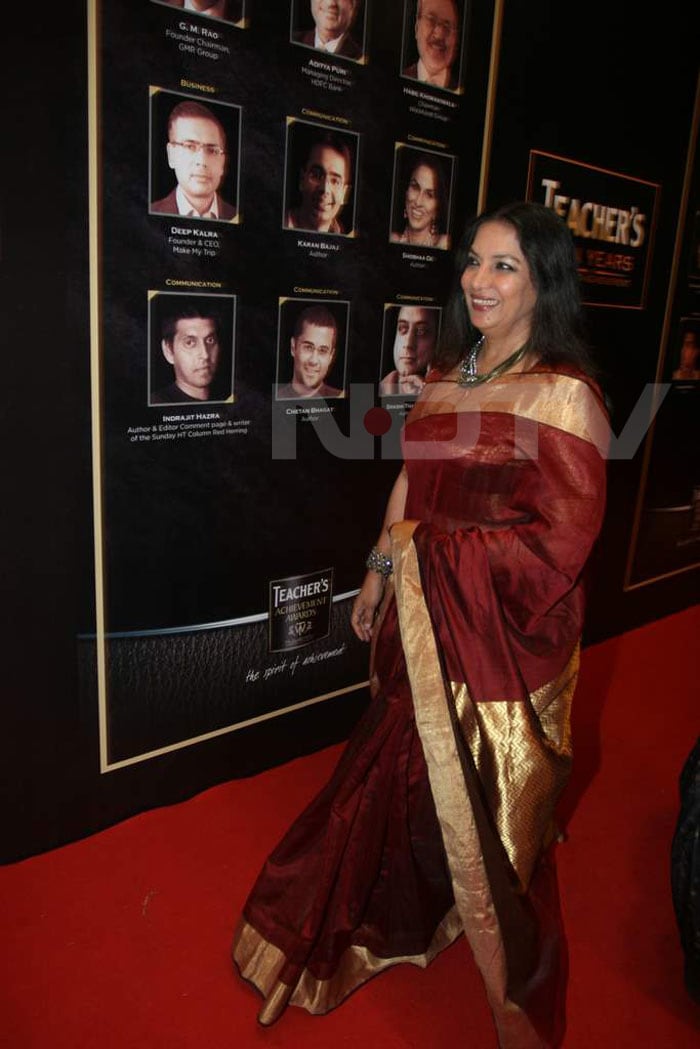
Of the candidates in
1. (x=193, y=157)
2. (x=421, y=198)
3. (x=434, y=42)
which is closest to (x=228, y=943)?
(x=193, y=157)

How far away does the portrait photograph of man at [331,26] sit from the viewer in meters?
2.17

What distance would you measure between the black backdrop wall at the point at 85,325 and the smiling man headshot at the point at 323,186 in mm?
216

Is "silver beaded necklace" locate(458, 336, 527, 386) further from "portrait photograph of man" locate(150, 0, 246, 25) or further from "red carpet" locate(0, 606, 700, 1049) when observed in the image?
"red carpet" locate(0, 606, 700, 1049)

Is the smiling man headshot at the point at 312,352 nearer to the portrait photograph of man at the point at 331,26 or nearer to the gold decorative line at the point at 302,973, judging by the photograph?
the portrait photograph of man at the point at 331,26

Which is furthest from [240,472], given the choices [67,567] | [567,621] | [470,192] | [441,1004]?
[441,1004]

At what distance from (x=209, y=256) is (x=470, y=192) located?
3.60 ft

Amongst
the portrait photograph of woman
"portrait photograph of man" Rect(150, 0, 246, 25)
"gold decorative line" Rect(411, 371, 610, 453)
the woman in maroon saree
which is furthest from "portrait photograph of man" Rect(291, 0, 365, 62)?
"gold decorative line" Rect(411, 371, 610, 453)

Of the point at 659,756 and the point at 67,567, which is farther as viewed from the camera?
the point at 659,756

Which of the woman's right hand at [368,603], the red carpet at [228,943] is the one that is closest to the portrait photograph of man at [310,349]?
the woman's right hand at [368,603]

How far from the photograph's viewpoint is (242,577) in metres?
2.53

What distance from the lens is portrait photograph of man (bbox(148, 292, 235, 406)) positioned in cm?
210

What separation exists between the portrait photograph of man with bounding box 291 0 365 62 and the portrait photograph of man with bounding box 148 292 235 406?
745 mm

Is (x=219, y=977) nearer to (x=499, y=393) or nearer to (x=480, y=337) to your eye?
(x=499, y=393)

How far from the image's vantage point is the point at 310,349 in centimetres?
246
